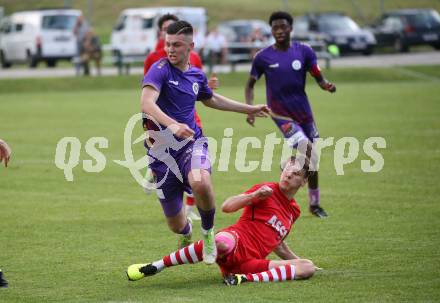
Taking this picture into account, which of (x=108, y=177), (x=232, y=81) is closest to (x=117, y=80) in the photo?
(x=232, y=81)

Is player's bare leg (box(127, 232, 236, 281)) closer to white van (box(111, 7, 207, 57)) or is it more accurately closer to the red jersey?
the red jersey

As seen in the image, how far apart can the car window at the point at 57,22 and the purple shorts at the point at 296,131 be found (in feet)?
108

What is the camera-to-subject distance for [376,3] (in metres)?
64.0

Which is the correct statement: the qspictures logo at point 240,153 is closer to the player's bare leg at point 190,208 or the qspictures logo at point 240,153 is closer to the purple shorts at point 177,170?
the player's bare leg at point 190,208

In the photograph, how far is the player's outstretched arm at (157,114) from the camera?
823 cm

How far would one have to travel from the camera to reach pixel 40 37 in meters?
44.0

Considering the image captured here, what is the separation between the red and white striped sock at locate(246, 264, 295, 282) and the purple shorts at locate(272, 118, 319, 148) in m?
4.18

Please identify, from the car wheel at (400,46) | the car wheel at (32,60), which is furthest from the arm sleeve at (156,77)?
the car wheel at (400,46)

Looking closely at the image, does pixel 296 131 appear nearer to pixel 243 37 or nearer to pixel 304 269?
pixel 304 269

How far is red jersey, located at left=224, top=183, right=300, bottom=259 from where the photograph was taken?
9.00 m

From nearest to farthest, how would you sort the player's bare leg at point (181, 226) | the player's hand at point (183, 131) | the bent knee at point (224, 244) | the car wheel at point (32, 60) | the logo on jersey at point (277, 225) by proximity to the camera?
the player's hand at point (183, 131) < the bent knee at point (224, 244) < the logo on jersey at point (277, 225) < the player's bare leg at point (181, 226) < the car wheel at point (32, 60)

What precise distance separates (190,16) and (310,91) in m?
12.5

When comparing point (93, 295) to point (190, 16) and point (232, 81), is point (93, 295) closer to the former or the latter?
point (232, 81)

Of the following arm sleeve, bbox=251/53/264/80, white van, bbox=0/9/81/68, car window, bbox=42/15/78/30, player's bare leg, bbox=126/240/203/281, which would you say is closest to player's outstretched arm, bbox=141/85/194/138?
player's bare leg, bbox=126/240/203/281
